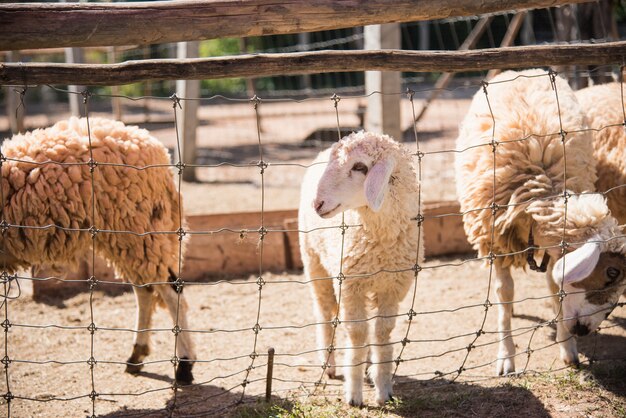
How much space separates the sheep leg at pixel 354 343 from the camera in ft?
12.6

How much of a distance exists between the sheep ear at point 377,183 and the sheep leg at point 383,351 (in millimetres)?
689

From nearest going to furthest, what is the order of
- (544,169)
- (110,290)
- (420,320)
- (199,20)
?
1. (199,20)
2. (544,169)
3. (420,320)
4. (110,290)

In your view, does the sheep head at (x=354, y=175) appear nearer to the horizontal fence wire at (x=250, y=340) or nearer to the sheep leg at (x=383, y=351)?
the horizontal fence wire at (x=250, y=340)

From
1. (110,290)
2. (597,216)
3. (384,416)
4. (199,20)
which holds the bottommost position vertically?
(384,416)

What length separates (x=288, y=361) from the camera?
183 inches

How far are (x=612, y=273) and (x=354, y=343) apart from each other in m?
1.59

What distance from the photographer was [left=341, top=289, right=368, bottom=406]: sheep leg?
385 centimetres

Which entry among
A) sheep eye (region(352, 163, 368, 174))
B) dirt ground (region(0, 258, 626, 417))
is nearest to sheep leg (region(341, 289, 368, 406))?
dirt ground (region(0, 258, 626, 417))

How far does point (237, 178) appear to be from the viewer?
966 centimetres

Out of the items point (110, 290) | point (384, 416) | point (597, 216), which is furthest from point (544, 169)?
point (110, 290)

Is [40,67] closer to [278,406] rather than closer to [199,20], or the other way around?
[199,20]

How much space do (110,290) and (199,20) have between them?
3269 mm

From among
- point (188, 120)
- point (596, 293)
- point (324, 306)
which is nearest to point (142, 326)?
point (324, 306)

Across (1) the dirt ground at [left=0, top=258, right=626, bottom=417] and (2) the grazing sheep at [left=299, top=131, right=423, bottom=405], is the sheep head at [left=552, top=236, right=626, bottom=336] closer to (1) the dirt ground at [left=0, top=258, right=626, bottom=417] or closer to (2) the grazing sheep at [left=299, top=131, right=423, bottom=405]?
(1) the dirt ground at [left=0, top=258, right=626, bottom=417]
